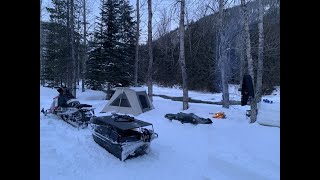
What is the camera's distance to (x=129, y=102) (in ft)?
49.0

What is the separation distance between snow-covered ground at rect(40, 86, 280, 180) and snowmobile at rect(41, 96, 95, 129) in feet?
2.47

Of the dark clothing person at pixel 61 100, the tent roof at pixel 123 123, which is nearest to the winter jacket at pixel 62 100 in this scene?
the dark clothing person at pixel 61 100

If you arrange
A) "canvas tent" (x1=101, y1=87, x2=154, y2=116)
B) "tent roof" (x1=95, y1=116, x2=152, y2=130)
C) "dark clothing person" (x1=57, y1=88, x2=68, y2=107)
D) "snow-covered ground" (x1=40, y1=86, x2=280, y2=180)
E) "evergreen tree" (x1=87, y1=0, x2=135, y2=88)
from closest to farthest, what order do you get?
"snow-covered ground" (x1=40, y1=86, x2=280, y2=180), "tent roof" (x1=95, y1=116, x2=152, y2=130), "dark clothing person" (x1=57, y1=88, x2=68, y2=107), "canvas tent" (x1=101, y1=87, x2=154, y2=116), "evergreen tree" (x1=87, y1=0, x2=135, y2=88)

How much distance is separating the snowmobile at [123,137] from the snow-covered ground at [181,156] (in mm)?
201

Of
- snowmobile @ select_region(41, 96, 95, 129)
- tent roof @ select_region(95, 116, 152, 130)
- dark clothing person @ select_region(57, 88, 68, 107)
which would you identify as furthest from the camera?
dark clothing person @ select_region(57, 88, 68, 107)

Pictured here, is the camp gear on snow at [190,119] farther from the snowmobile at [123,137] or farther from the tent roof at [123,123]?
the tent roof at [123,123]

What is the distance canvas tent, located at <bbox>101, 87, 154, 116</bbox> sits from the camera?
1474 centimetres

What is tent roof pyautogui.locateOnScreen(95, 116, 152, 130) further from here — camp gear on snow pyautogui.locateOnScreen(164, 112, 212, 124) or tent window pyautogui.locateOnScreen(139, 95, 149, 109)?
tent window pyautogui.locateOnScreen(139, 95, 149, 109)

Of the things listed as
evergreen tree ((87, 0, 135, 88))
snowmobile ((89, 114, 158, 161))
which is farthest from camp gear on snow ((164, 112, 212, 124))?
evergreen tree ((87, 0, 135, 88))

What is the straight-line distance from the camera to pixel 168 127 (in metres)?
11.2

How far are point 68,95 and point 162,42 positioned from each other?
92.2ft

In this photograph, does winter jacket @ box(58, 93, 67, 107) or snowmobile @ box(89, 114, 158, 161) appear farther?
winter jacket @ box(58, 93, 67, 107)
